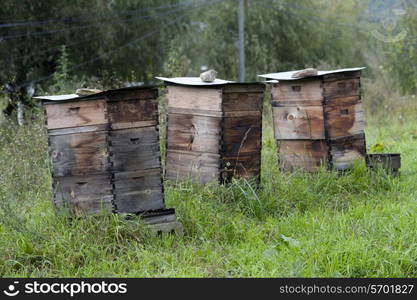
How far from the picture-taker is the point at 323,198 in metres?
5.21

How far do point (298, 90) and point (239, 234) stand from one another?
6.64 feet

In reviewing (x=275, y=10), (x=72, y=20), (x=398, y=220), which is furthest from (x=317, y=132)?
(x=275, y=10)

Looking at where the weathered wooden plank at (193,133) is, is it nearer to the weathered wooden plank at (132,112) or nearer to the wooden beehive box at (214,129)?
the wooden beehive box at (214,129)

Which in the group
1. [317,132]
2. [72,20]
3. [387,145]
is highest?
[72,20]

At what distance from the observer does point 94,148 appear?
165 inches

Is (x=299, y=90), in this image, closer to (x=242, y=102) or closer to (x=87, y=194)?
(x=242, y=102)

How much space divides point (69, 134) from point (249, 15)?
19.4 meters

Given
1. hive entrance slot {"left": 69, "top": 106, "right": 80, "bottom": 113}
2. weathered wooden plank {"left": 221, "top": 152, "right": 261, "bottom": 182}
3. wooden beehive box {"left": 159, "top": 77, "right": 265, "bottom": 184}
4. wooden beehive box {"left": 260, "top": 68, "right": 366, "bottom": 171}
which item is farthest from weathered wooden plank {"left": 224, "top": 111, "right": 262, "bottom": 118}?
hive entrance slot {"left": 69, "top": 106, "right": 80, "bottom": 113}

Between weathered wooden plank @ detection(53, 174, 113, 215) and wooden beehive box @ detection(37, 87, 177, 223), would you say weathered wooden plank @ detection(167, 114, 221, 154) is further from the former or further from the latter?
weathered wooden plank @ detection(53, 174, 113, 215)

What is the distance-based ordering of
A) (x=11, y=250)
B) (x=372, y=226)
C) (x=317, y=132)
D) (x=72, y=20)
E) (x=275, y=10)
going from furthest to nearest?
(x=275, y=10)
(x=72, y=20)
(x=317, y=132)
(x=372, y=226)
(x=11, y=250)

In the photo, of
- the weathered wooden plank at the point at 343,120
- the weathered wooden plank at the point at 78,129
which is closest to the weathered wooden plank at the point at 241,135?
the weathered wooden plank at the point at 343,120

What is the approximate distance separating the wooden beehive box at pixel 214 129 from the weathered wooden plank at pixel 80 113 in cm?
108

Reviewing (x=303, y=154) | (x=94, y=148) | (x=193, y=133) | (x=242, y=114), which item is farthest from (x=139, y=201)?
(x=303, y=154)

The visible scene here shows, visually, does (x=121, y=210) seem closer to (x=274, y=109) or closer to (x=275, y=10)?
(x=274, y=109)
